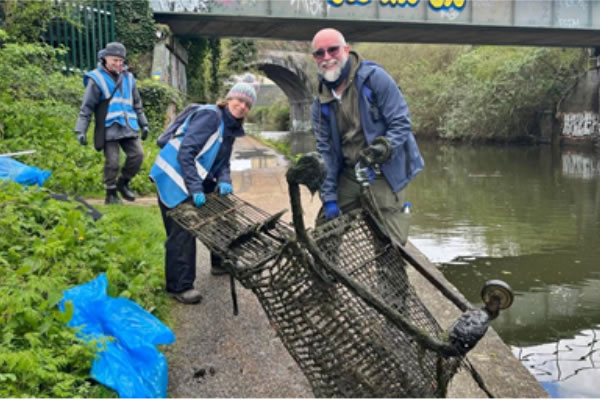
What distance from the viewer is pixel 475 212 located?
10750mm

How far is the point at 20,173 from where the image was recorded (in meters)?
5.60

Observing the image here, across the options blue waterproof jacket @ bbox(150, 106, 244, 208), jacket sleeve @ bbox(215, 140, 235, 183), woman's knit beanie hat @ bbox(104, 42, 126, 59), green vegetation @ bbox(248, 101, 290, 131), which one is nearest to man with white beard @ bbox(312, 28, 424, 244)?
blue waterproof jacket @ bbox(150, 106, 244, 208)

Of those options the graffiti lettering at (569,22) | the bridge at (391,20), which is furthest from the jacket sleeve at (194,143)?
the graffiti lettering at (569,22)

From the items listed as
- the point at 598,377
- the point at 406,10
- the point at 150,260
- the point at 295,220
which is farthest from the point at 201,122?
the point at 406,10

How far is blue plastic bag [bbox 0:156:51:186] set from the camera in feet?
18.0

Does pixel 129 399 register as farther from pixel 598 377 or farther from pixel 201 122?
pixel 598 377

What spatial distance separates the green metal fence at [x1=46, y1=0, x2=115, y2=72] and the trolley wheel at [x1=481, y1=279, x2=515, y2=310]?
11973 mm

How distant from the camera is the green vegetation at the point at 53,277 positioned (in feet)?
8.68

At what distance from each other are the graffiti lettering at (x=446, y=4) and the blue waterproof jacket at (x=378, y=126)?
56.2 feet

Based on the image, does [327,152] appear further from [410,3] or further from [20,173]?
[410,3]

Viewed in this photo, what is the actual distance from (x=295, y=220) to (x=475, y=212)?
8.89 metres

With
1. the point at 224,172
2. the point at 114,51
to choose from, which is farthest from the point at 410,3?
the point at 224,172

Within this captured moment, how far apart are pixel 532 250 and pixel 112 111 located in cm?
544

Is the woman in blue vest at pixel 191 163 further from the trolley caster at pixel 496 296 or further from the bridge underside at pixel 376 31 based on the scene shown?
the bridge underside at pixel 376 31
